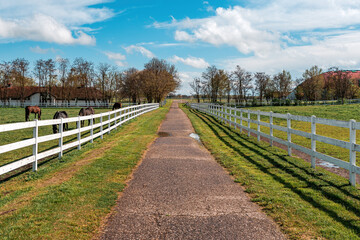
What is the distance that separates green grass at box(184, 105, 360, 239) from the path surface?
12.4 inches

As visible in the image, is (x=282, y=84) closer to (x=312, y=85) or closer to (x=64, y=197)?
(x=312, y=85)

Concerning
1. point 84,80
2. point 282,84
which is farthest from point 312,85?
point 84,80

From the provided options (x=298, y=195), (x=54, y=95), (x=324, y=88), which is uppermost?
(x=324, y=88)

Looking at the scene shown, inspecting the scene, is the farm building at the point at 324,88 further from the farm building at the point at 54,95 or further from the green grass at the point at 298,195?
the green grass at the point at 298,195

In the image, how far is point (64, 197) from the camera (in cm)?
503

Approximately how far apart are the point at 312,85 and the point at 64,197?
72780 mm

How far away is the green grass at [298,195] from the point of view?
3.84 metres

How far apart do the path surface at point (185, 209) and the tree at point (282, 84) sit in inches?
2985

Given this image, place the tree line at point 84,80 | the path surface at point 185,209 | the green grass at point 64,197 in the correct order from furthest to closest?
the tree line at point 84,80 → the green grass at point 64,197 → the path surface at point 185,209

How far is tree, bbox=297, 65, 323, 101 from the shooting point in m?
67.2

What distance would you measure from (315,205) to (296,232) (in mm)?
1308

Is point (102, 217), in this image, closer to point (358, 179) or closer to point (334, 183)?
point (334, 183)

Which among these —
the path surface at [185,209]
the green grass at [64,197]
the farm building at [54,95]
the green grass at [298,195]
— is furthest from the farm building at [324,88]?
the green grass at [64,197]

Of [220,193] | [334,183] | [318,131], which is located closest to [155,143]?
[220,193]
